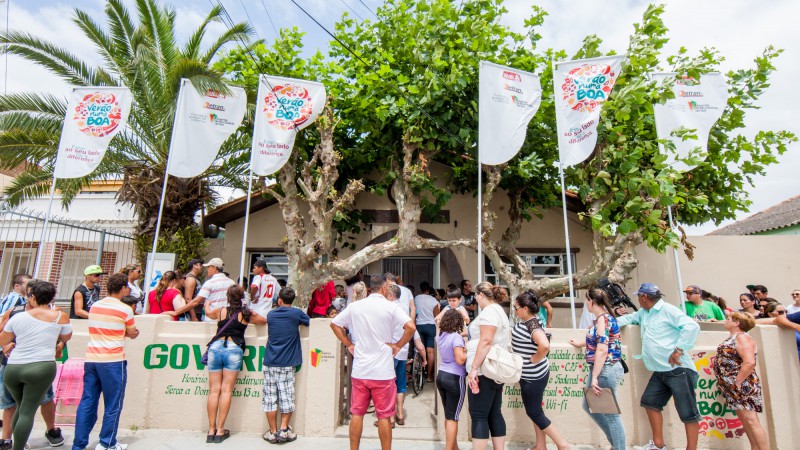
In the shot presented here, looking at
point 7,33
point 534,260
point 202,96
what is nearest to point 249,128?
point 202,96

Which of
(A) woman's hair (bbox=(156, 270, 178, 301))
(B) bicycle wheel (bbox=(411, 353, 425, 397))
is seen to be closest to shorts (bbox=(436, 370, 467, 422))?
(B) bicycle wheel (bbox=(411, 353, 425, 397))

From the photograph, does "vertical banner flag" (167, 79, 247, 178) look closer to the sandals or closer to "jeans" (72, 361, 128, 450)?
"jeans" (72, 361, 128, 450)

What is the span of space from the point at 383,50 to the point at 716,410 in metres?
8.12

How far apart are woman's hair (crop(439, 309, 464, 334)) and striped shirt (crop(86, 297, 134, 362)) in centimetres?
335

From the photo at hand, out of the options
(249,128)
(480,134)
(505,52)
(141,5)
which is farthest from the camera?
(141,5)

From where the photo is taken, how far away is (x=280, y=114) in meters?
7.95

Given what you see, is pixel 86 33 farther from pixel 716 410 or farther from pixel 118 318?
pixel 716 410

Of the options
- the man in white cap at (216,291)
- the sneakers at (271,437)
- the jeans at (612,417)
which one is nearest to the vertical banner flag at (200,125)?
the man in white cap at (216,291)

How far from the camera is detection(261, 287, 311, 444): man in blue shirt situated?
5.16m

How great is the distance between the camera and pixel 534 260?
1107cm

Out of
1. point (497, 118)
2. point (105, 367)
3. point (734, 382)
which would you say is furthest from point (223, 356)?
point (734, 382)

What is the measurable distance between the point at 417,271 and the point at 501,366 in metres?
7.05

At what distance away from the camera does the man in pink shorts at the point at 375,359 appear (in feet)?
14.3

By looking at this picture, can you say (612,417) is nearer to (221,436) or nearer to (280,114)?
(221,436)
